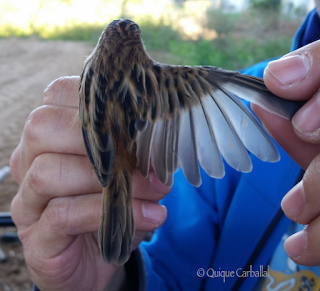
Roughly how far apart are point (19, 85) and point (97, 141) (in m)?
6.32

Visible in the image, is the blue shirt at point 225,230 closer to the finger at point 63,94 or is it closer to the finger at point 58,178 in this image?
the finger at point 58,178

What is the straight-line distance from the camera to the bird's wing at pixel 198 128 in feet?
2.82

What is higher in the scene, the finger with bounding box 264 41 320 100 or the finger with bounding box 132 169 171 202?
the finger with bounding box 264 41 320 100

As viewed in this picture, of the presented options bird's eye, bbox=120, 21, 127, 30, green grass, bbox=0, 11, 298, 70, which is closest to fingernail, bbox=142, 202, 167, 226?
bird's eye, bbox=120, 21, 127, 30

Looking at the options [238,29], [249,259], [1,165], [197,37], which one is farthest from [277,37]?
[249,259]

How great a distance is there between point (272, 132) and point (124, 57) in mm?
520

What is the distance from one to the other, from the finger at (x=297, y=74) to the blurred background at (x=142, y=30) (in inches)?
183

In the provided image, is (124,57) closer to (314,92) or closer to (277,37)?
(314,92)

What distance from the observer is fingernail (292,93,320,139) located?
744mm

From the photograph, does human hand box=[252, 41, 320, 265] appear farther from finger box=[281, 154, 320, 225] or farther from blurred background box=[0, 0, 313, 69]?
blurred background box=[0, 0, 313, 69]

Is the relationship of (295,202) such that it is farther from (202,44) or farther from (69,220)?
(202,44)

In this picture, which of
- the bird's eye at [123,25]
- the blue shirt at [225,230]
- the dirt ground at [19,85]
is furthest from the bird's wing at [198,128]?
the dirt ground at [19,85]

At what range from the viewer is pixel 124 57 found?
102 centimetres

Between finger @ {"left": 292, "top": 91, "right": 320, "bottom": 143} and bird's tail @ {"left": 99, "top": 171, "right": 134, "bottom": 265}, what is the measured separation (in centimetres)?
51
